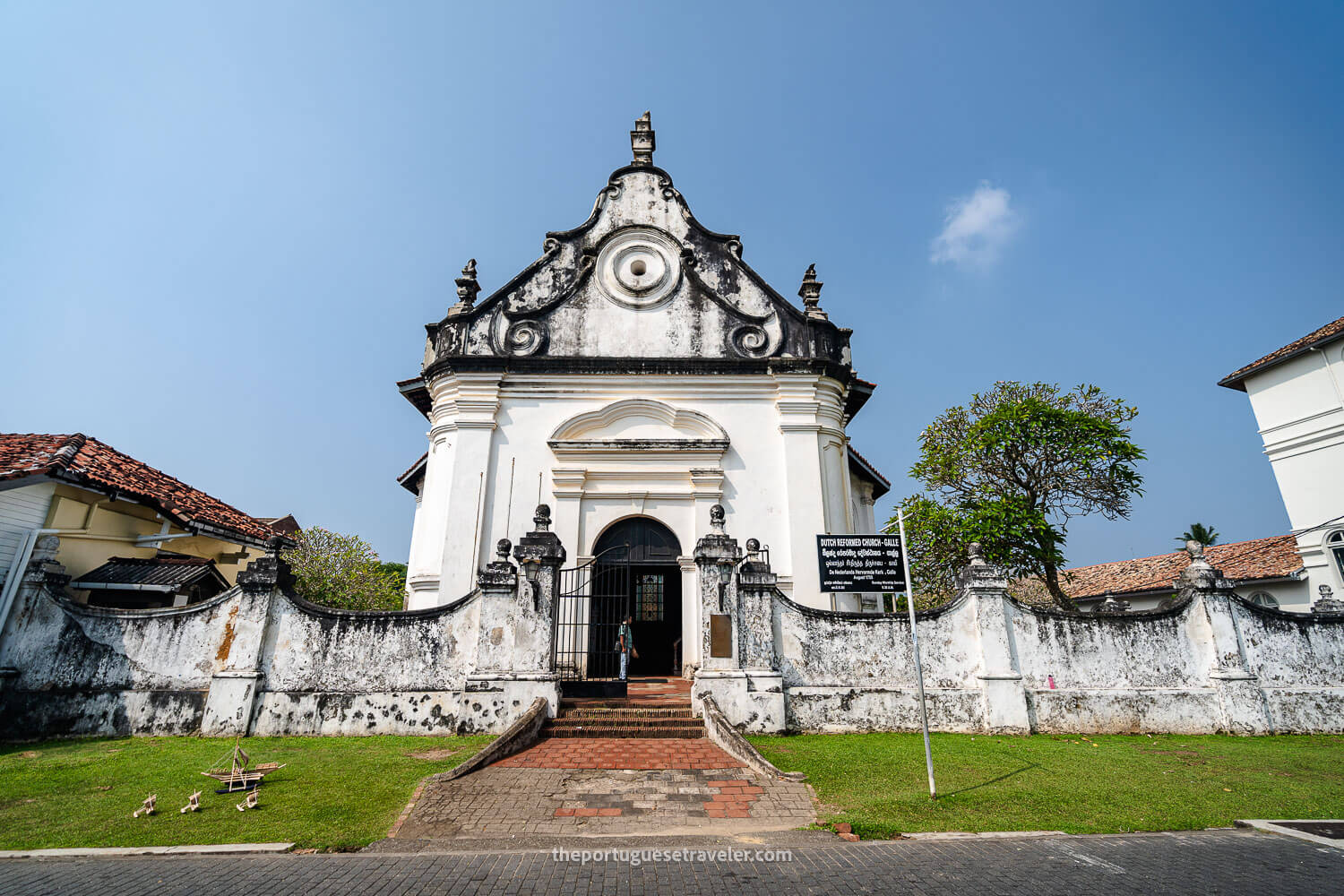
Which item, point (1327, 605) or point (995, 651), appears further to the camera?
point (1327, 605)

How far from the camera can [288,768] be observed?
742cm

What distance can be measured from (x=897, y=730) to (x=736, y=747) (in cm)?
304

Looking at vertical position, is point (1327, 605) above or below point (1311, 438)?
below

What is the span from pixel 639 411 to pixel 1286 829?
38.1ft

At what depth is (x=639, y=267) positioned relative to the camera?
15.6 meters

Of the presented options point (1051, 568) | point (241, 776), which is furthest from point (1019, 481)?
point (241, 776)

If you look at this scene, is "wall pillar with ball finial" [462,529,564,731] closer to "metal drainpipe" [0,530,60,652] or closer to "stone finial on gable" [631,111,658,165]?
"metal drainpipe" [0,530,60,652]

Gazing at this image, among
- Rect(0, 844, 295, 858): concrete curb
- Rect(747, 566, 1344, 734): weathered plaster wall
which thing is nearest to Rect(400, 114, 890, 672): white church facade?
Rect(747, 566, 1344, 734): weathered plaster wall

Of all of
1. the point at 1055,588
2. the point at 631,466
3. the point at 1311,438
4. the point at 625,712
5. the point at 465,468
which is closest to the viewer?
the point at 625,712

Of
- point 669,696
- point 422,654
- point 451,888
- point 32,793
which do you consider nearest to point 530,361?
point 422,654

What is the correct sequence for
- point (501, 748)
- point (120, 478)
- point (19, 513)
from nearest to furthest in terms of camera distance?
1. point (501, 748)
2. point (19, 513)
3. point (120, 478)

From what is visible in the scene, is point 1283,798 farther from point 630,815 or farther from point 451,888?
point 451,888

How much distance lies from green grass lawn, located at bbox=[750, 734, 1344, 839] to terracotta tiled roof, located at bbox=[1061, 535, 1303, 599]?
24.0 ft

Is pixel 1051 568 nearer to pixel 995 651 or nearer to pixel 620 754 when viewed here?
pixel 995 651
